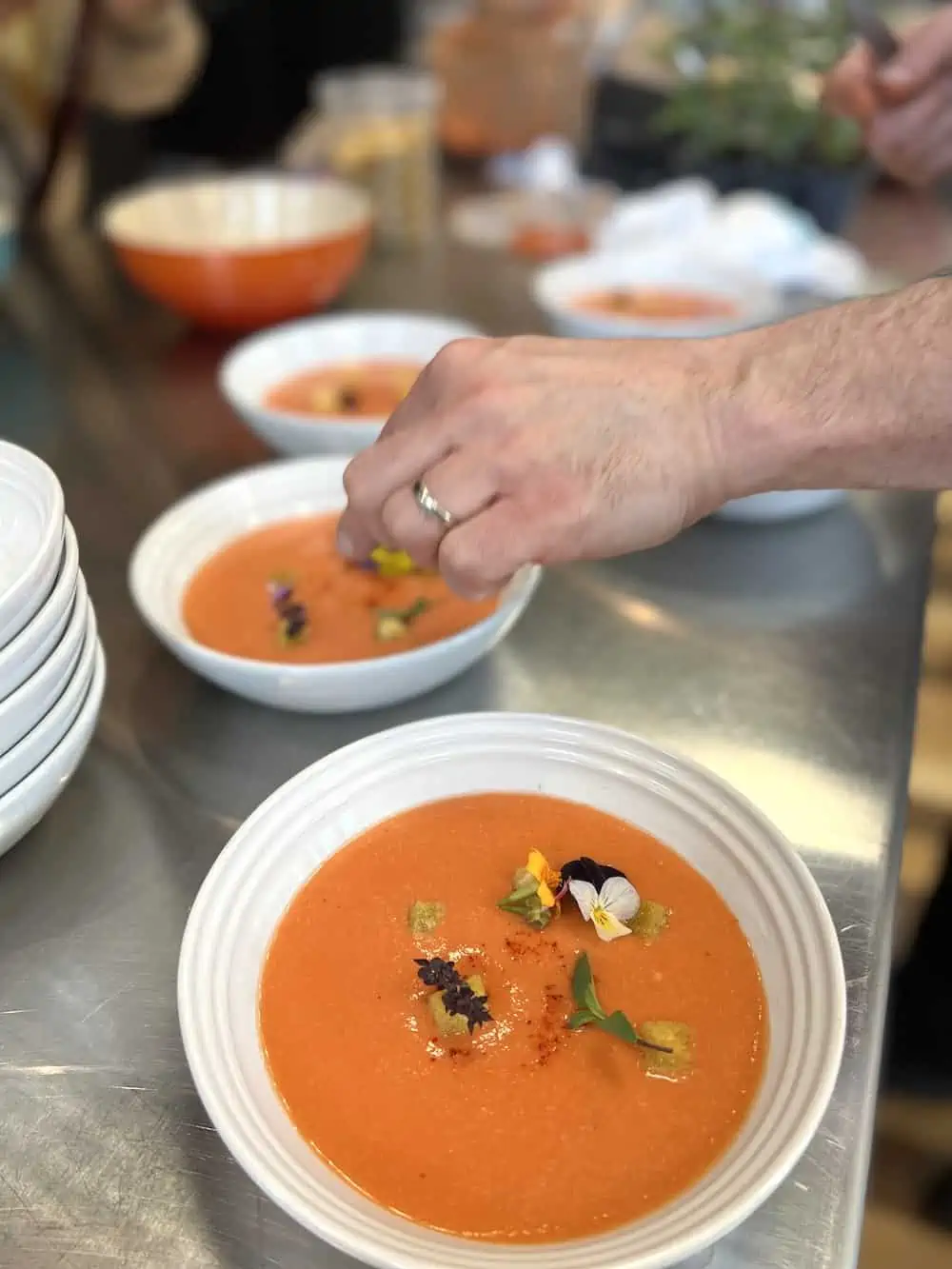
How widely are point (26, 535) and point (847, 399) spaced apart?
2.06 ft

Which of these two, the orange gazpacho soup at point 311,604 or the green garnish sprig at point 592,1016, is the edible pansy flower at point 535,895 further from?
the orange gazpacho soup at point 311,604

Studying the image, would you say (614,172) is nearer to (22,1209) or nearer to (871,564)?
(871,564)

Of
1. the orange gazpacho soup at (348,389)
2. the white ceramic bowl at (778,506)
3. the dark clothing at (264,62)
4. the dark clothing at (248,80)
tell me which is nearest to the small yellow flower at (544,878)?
the white ceramic bowl at (778,506)

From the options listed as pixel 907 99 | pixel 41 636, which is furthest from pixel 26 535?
pixel 907 99

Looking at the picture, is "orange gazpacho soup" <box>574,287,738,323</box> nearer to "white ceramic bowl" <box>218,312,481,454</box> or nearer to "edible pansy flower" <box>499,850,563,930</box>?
"white ceramic bowl" <box>218,312,481,454</box>

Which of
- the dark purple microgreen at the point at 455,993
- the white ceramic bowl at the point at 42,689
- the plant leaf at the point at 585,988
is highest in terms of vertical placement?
the white ceramic bowl at the point at 42,689

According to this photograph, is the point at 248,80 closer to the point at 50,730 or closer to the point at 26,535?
the point at 26,535

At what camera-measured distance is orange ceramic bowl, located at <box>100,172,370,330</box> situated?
157 cm

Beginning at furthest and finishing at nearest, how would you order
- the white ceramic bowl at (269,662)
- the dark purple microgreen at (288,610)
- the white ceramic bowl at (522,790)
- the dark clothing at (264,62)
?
the dark clothing at (264,62) < the dark purple microgreen at (288,610) < the white ceramic bowl at (269,662) < the white ceramic bowl at (522,790)

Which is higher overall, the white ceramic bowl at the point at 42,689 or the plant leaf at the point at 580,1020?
the white ceramic bowl at the point at 42,689

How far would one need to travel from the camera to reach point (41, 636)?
2.45 feet

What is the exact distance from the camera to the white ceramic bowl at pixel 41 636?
73 cm

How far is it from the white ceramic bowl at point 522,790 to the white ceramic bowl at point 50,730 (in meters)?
0.16

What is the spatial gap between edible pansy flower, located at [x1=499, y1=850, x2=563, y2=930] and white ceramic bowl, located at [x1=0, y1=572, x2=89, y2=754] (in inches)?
14.2
